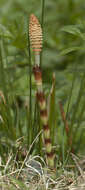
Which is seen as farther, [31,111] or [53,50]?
[53,50]

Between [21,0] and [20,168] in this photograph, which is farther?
[21,0]

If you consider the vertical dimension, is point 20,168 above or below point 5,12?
below

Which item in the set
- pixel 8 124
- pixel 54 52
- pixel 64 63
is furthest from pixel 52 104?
pixel 54 52

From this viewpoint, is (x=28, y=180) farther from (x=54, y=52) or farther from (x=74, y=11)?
(x=74, y=11)

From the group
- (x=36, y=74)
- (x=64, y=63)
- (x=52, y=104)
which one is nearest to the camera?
(x=36, y=74)

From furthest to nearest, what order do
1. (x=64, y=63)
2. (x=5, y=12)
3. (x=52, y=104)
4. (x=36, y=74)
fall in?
(x=5, y=12) < (x=64, y=63) < (x=52, y=104) < (x=36, y=74)

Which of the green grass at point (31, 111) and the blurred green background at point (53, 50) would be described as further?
the blurred green background at point (53, 50)

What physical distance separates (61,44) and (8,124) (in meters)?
1.51

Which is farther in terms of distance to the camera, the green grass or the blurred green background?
the blurred green background

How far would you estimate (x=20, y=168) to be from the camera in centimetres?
120

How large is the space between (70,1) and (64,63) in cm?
63

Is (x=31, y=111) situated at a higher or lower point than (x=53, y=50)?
higher

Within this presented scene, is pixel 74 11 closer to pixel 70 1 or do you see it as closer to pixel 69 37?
pixel 70 1

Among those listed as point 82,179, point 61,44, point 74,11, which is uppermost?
point 74,11
